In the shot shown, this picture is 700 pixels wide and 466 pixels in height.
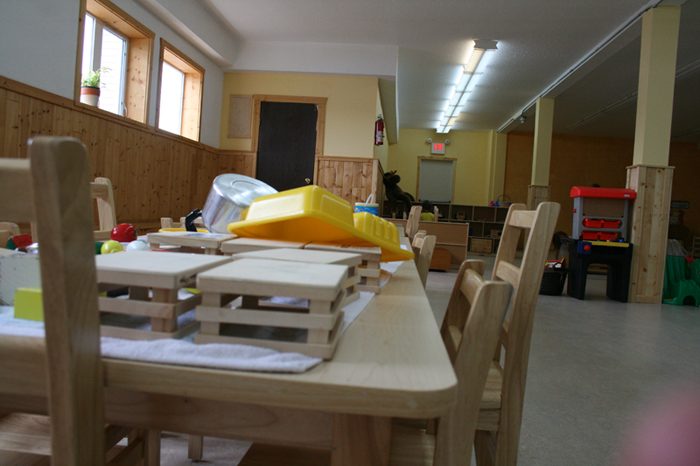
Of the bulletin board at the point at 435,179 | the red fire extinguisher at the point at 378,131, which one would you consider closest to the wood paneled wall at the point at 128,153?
the red fire extinguisher at the point at 378,131

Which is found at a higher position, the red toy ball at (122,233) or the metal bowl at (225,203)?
the metal bowl at (225,203)

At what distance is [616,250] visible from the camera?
18.6 feet

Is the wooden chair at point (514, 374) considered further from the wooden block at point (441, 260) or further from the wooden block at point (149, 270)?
the wooden block at point (441, 260)

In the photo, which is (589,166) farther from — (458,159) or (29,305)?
(29,305)

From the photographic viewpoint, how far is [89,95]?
5.13m

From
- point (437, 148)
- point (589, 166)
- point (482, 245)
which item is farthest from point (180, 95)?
point (589, 166)

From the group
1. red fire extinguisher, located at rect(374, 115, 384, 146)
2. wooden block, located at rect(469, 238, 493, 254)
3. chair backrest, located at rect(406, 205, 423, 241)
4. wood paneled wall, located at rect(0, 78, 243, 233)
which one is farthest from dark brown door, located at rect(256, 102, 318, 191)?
wooden block, located at rect(469, 238, 493, 254)

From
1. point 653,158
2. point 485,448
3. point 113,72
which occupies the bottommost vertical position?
point 485,448

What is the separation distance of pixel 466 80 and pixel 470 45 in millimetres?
1739

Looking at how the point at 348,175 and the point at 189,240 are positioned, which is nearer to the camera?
the point at 189,240

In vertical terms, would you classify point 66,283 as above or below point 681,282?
above

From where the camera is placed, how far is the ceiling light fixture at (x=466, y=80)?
7471 millimetres

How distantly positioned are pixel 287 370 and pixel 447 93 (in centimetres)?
1085

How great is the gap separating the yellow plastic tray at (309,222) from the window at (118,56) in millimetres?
4999
